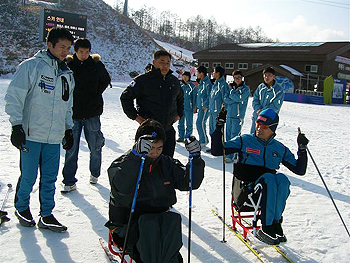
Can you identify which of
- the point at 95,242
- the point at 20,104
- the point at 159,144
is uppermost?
the point at 20,104

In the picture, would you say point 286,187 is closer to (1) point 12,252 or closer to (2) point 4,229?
(1) point 12,252

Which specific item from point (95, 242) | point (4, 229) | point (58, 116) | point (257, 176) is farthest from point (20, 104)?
point (257, 176)

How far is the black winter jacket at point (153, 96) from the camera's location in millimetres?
4105

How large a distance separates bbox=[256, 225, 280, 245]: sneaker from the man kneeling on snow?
0.77 m

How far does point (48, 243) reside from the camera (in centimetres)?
327

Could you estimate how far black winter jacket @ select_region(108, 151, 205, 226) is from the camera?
2709 mm

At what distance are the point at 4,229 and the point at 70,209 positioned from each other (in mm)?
811

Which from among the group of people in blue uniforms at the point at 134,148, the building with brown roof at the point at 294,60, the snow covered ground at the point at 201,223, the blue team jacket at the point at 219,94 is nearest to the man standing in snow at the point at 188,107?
the blue team jacket at the point at 219,94

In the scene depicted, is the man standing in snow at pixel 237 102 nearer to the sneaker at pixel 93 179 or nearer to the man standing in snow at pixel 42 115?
the sneaker at pixel 93 179

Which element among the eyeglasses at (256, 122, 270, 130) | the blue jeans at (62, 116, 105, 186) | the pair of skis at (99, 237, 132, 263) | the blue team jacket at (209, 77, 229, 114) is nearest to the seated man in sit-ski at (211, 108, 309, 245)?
the eyeglasses at (256, 122, 270, 130)

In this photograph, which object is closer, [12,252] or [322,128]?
[12,252]

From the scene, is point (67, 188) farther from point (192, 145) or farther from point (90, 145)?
point (192, 145)

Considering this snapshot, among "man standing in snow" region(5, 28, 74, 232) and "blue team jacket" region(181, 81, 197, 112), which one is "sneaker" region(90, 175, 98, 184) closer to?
"man standing in snow" region(5, 28, 74, 232)

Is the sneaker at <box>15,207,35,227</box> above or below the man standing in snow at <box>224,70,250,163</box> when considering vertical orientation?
below
